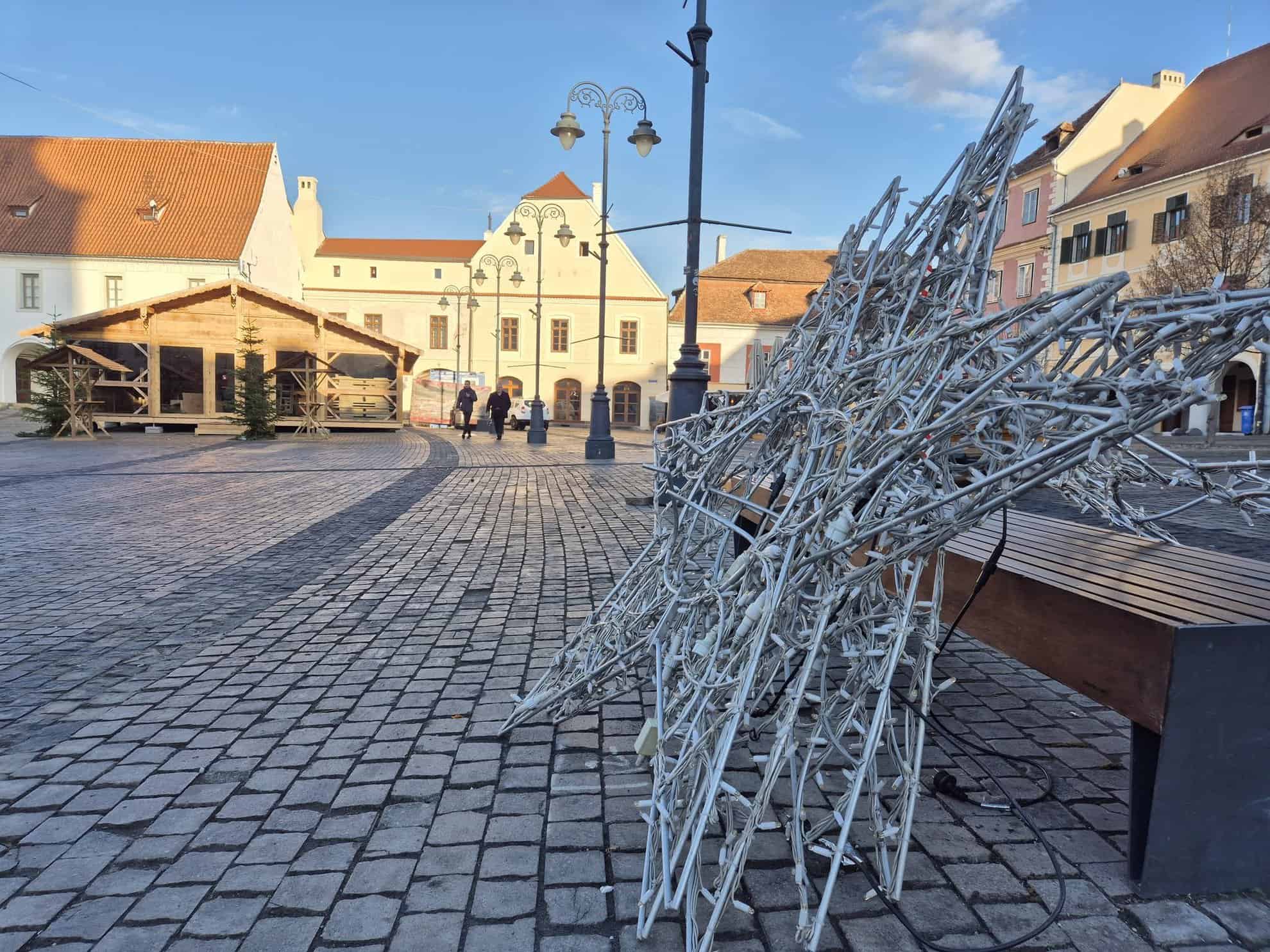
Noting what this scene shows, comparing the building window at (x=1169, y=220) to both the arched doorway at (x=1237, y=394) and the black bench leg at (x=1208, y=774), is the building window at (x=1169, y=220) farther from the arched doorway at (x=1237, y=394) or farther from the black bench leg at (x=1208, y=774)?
the black bench leg at (x=1208, y=774)

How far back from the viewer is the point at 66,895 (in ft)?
7.24

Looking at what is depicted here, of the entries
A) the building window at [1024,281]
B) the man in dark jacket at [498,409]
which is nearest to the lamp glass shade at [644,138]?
the man in dark jacket at [498,409]

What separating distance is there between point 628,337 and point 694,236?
121 ft

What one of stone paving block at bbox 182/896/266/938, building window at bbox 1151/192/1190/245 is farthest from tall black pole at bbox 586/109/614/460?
building window at bbox 1151/192/1190/245

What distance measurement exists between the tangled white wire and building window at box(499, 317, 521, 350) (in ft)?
145

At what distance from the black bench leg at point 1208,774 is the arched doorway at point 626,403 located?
44052 mm

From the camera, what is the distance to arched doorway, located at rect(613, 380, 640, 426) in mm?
46250

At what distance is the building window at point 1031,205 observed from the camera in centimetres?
3531

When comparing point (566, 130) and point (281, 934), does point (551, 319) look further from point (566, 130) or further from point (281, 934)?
point (281, 934)

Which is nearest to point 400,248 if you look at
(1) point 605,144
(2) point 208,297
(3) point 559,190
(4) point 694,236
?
(3) point 559,190

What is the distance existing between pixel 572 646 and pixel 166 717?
63.6 inches

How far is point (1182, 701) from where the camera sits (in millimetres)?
2049

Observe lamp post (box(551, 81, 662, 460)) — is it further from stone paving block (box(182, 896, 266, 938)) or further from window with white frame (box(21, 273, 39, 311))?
window with white frame (box(21, 273, 39, 311))

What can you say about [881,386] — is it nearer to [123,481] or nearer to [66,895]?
[66,895]
